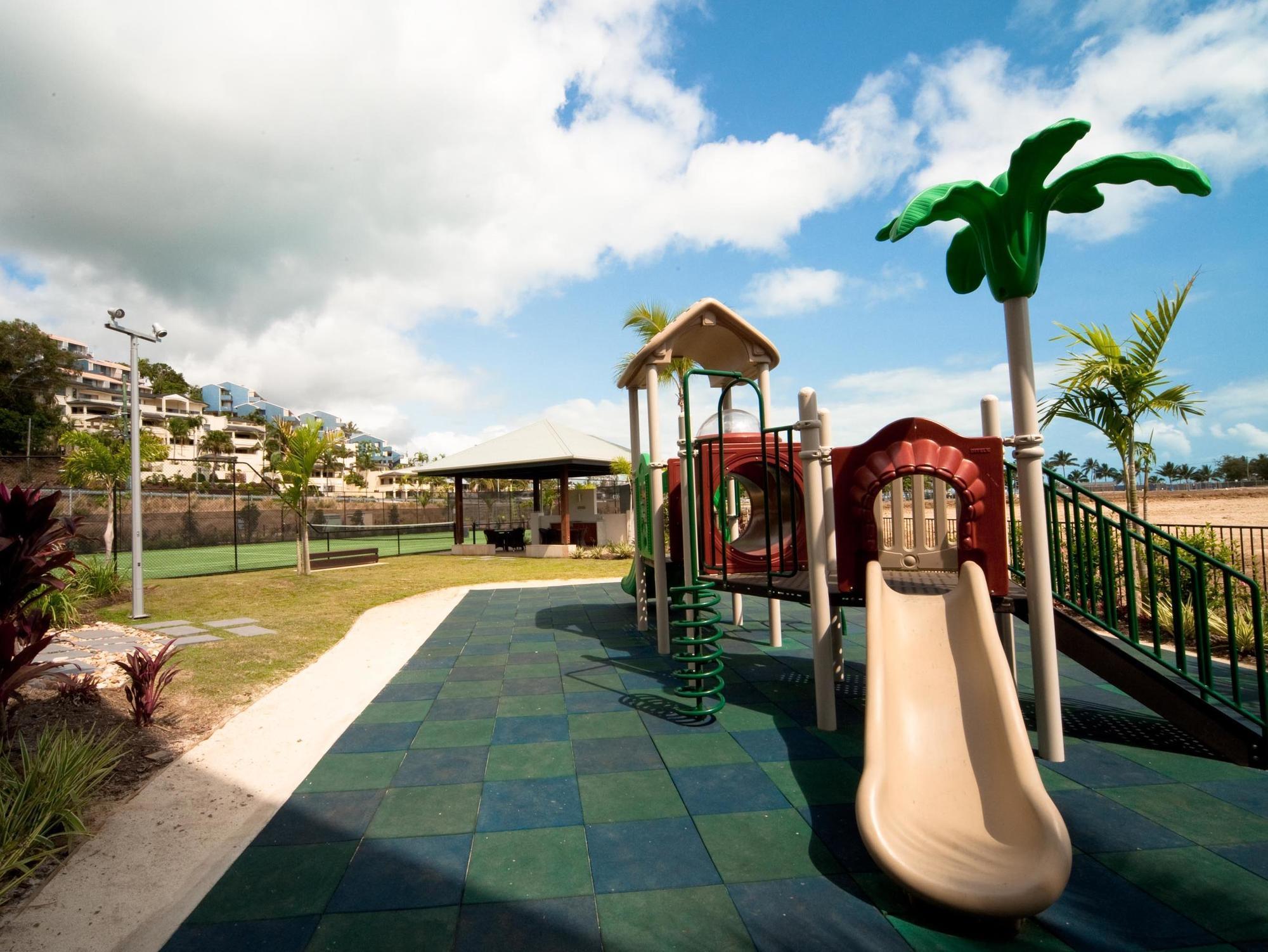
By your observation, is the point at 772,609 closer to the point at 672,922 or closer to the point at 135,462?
the point at 672,922

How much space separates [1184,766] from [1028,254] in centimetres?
332

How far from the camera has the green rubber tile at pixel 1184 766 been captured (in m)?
3.80

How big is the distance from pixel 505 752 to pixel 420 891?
5.40 feet

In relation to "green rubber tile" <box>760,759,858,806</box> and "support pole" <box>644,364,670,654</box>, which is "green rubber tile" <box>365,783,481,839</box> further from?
"support pole" <box>644,364,670,654</box>

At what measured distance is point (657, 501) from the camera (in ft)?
22.4

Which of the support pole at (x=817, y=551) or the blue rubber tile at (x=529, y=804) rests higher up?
the support pole at (x=817, y=551)

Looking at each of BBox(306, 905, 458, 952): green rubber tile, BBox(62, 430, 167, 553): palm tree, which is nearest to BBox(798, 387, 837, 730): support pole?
BBox(306, 905, 458, 952): green rubber tile

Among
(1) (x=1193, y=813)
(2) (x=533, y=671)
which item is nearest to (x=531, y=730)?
(2) (x=533, y=671)

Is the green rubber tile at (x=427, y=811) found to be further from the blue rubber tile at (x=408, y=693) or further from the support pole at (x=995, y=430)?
the support pole at (x=995, y=430)

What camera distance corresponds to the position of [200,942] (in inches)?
97.7

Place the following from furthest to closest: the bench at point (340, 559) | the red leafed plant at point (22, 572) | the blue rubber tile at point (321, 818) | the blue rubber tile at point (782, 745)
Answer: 1. the bench at point (340, 559)
2. the blue rubber tile at point (782, 745)
3. the red leafed plant at point (22, 572)
4. the blue rubber tile at point (321, 818)

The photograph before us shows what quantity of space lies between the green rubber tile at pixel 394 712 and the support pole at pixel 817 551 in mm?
3192

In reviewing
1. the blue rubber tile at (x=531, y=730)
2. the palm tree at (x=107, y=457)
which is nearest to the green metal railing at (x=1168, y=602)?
the blue rubber tile at (x=531, y=730)

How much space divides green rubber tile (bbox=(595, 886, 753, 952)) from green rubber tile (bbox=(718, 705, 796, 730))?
2170 millimetres
